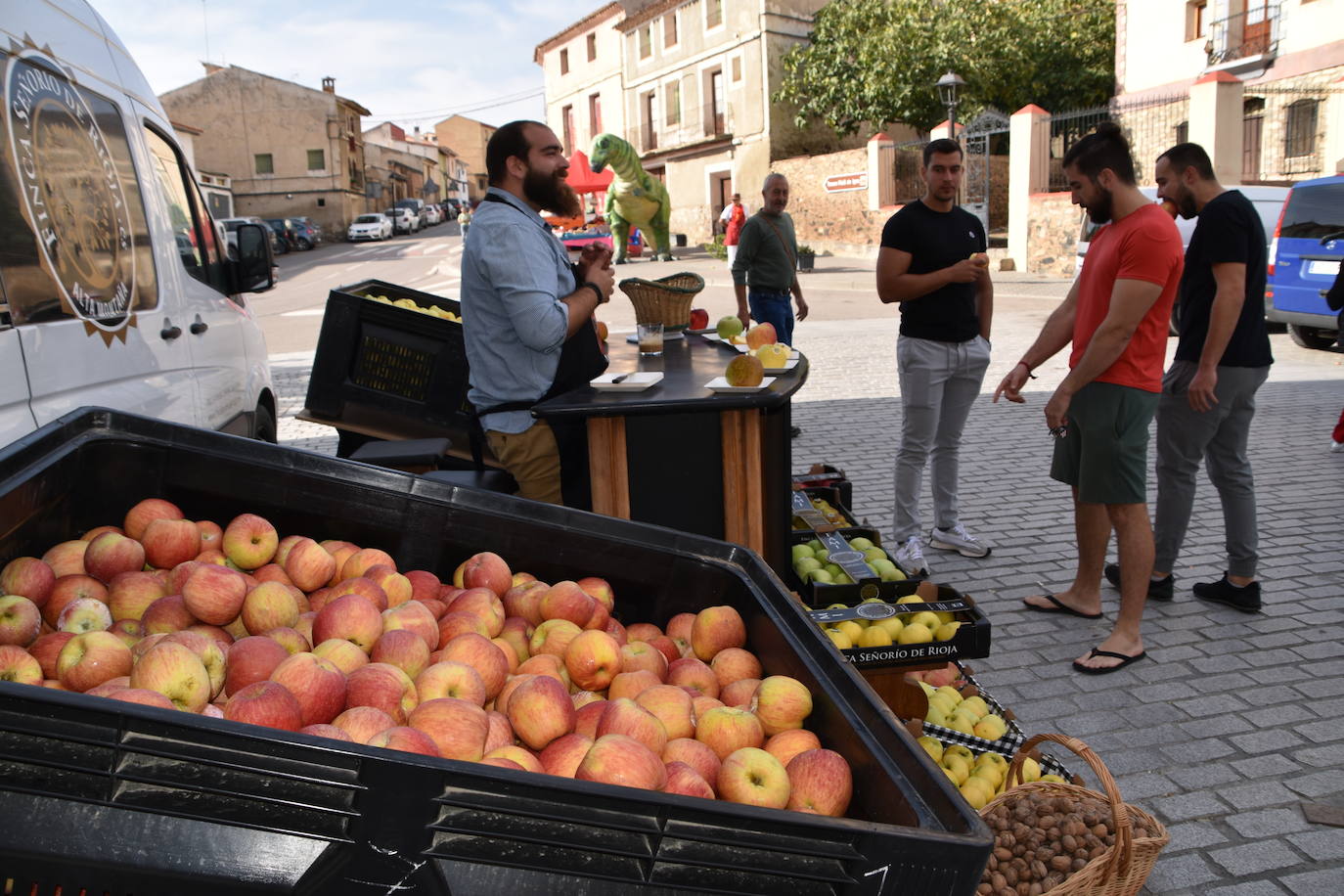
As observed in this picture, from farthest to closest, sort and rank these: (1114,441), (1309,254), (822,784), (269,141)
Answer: (269,141) < (1309,254) < (1114,441) < (822,784)

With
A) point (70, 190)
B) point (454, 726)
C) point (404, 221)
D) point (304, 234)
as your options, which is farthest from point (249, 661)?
point (404, 221)

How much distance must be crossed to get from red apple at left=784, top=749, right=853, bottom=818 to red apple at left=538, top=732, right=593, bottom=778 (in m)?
0.36

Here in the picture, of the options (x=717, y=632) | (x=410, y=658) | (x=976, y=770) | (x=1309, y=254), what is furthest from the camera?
(x=1309, y=254)

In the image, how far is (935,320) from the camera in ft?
16.9

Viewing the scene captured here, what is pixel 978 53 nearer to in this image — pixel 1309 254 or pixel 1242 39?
pixel 1242 39

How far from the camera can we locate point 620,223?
1416 cm

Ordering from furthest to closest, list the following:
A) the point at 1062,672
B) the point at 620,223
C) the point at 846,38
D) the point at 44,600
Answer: the point at 846,38, the point at 620,223, the point at 1062,672, the point at 44,600

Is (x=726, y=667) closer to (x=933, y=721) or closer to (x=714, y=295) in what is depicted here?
(x=933, y=721)

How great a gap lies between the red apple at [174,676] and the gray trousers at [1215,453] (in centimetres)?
422

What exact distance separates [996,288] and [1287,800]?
17.4m

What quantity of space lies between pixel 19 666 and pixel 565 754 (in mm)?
971

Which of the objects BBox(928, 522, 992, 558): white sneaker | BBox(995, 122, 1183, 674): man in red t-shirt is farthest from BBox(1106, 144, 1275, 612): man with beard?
BBox(928, 522, 992, 558): white sneaker

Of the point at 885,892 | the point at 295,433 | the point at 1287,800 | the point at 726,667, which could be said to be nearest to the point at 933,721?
the point at 1287,800

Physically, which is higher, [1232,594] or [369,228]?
[369,228]
